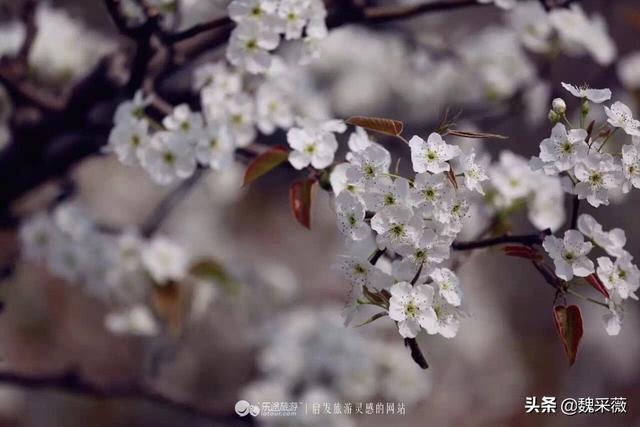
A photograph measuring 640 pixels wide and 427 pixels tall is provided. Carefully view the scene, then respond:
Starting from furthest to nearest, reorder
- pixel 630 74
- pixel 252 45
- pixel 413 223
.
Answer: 1. pixel 630 74
2. pixel 252 45
3. pixel 413 223

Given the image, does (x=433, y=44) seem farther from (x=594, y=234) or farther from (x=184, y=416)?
(x=184, y=416)

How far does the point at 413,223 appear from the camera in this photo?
2.29ft

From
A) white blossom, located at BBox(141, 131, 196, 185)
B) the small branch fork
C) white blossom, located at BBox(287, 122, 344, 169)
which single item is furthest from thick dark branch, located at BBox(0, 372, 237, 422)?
white blossom, located at BBox(287, 122, 344, 169)

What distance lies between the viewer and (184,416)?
8.47 ft

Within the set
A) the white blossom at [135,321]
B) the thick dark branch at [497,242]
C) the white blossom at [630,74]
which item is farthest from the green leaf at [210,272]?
the white blossom at [630,74]

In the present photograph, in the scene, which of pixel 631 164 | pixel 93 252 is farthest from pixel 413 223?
pixel 93 252

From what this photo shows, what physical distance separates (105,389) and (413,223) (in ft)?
3.16

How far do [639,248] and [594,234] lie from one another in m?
2.50

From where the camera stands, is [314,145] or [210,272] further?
[210,272]

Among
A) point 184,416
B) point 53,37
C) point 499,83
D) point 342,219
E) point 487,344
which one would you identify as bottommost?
point 487,344

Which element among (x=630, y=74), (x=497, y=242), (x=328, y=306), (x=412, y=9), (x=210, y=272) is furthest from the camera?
(x=328, y=306)

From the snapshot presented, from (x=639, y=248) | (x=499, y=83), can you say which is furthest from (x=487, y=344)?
(x=499, y=83)

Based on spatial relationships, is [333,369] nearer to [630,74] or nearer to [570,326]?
[630,74]

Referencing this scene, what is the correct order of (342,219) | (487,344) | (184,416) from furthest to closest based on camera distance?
(487,344)
(184,416)
(342,219)
